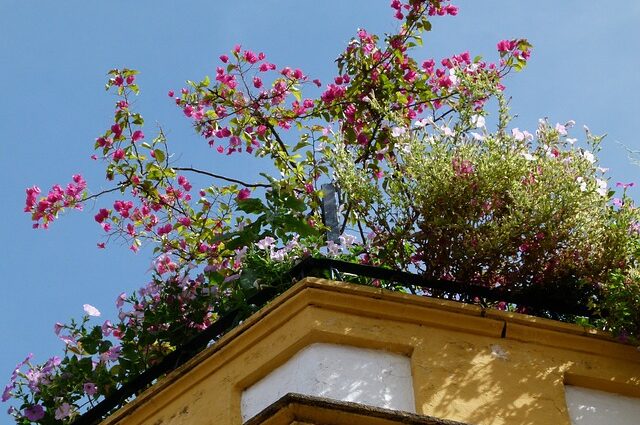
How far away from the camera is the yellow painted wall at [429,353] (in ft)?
16.8

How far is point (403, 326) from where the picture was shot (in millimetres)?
5266

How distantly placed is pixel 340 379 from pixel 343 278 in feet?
2.94

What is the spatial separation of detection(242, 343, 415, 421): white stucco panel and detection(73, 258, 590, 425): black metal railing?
53 cm

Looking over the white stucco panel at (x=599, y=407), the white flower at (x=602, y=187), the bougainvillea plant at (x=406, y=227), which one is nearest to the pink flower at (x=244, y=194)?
the bougainvillea plant at (x=406, y=227)

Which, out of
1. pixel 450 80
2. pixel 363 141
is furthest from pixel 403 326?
pixel 450 80

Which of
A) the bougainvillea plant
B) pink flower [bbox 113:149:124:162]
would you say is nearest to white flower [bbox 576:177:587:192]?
the bougainvillea plant

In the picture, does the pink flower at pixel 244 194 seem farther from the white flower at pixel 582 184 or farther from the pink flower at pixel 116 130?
the white flower at pixel 582 184

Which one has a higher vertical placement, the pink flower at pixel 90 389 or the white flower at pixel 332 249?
the white flower at pixel 332 249

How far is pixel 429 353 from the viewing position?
5188mm

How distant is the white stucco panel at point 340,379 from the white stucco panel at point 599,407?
0.71 m

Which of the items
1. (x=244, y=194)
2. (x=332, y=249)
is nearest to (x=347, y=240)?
(x=332, y=249)

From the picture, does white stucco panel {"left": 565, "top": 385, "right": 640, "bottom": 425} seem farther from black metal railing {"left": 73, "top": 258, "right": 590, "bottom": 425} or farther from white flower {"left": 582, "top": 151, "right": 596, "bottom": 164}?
white flower {"left": 582, "top": 151, "right": 596, "bottom": 164}

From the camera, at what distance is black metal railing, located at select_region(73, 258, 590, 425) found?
561 centimetres

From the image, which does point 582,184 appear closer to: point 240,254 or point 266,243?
point 266,243
